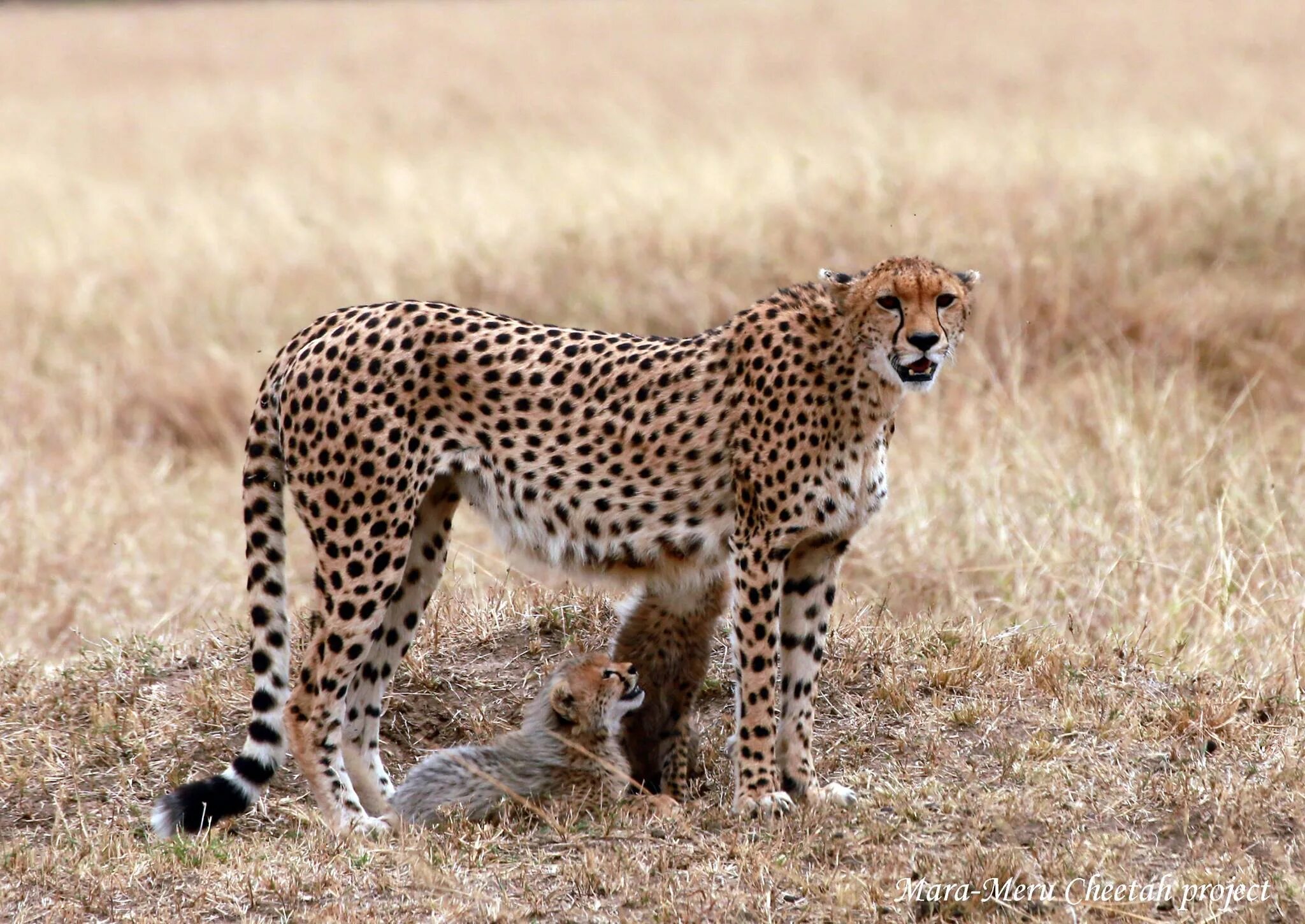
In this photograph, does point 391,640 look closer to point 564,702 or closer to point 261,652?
point 261,652

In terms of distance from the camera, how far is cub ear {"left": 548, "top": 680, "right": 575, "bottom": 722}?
4.13 m

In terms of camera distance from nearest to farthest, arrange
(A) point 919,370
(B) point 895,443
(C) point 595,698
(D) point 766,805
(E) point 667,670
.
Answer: (A) point 919,370, (D) point 766,805, (C) point 595,698, (E) point 667,670, (B) point 895,443

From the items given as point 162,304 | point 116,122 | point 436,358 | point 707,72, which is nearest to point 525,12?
point 707,72

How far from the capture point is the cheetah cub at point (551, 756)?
4.05m

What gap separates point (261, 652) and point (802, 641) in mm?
1335

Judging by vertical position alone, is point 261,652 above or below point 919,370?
below

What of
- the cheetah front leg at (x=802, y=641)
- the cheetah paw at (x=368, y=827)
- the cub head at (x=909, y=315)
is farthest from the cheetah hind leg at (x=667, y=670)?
the cub head at (x=909, y=315)

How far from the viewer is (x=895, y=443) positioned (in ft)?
23.6

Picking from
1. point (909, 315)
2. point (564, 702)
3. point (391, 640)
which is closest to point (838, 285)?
point (909, 315)

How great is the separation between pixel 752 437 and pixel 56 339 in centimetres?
612

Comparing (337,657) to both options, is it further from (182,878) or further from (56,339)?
(56,339)

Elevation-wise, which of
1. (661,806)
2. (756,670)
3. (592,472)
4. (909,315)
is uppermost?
(909,315)

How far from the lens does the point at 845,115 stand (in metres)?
12.8

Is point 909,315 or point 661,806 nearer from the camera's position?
point 909,315
